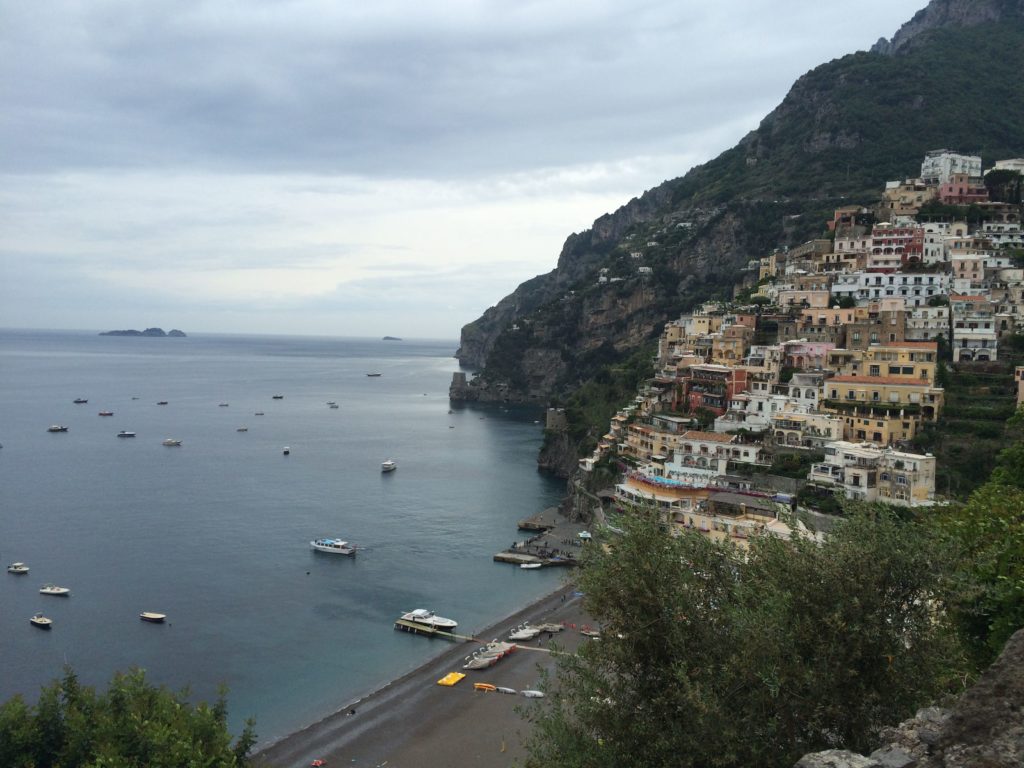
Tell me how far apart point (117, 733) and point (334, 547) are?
3544 cm

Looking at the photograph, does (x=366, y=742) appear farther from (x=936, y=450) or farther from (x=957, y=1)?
(x=957, y=1)

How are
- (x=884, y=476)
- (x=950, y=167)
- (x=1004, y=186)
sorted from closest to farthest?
(x=884, y=476) < (x=1004, y=186) < (x=950, y=167)

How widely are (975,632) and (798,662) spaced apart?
20.4ft

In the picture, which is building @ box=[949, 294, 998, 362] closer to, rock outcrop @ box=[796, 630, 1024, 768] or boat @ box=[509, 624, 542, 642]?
boat @ box=[509, 624, 542, 642]

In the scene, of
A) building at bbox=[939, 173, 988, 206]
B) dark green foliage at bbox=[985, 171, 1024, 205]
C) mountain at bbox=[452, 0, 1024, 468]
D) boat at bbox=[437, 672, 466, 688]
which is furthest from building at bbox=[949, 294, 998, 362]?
mountain at bbox=[452, 0, 1024, 468]

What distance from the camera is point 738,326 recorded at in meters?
69.5

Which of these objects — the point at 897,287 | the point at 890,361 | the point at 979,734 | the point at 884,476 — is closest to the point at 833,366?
the point at 890,361

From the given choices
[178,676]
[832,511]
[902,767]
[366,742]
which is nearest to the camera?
[902,767]

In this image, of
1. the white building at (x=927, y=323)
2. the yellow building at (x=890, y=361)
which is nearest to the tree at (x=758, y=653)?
the yellow building at (x=890, y=361)

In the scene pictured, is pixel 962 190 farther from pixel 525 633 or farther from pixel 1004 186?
pixel 525 633

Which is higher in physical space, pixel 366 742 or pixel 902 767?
pixel 902 767

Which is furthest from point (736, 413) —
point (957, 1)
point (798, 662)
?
point (957, 1)

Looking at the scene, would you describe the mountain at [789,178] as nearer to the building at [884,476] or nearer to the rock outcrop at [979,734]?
the building at [884,476]

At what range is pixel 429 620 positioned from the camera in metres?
44.6
